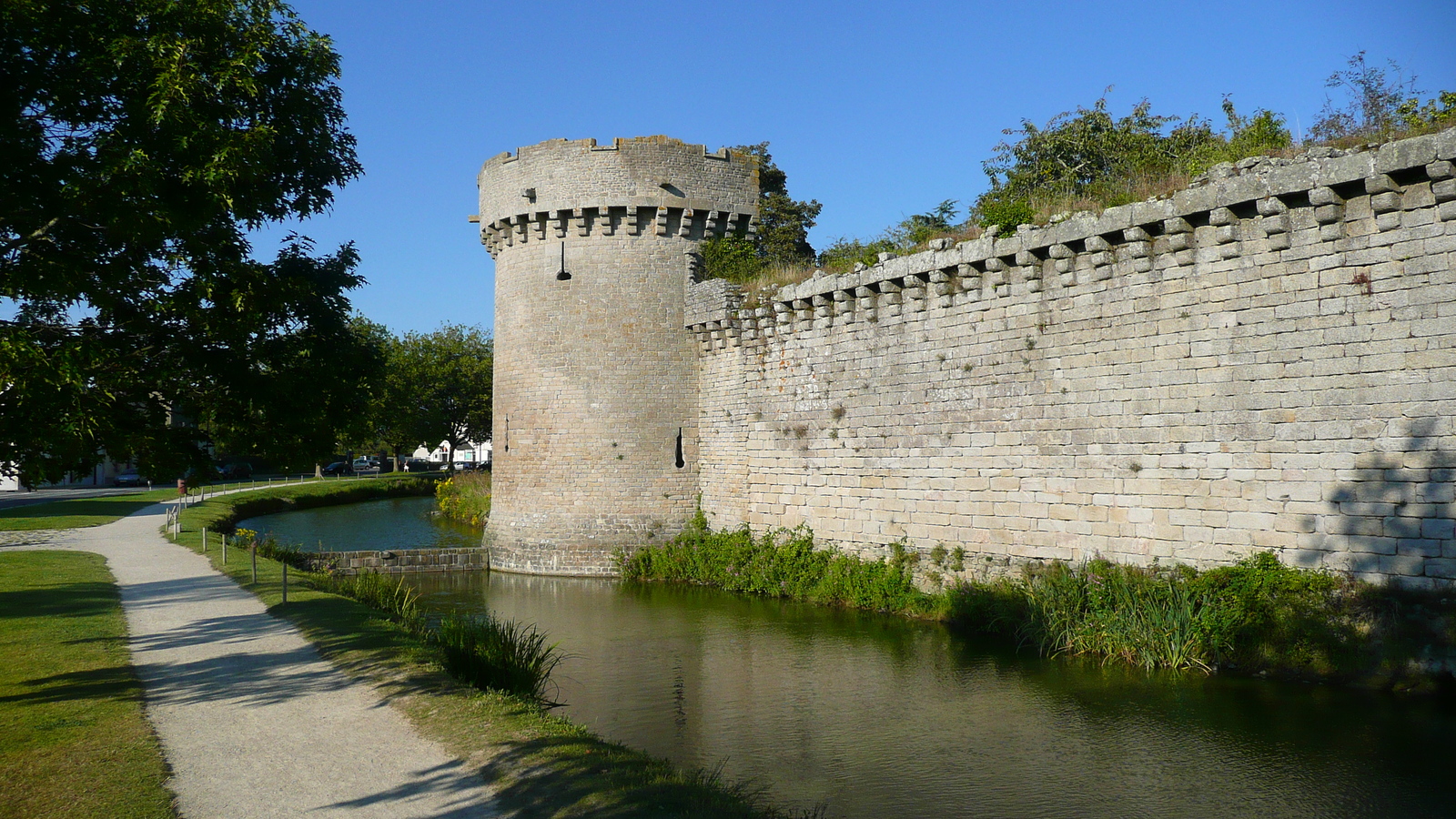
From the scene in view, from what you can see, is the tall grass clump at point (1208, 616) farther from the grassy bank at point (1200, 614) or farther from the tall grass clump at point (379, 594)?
the tall grass clump at point (379, 594)

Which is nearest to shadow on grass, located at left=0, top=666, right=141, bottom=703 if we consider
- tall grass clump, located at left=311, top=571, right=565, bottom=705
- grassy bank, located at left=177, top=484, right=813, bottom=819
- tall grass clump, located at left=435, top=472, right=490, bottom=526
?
grassy bank, located at left=177, top=484, right=813, bottom=819

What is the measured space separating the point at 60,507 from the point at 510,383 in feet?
64.9

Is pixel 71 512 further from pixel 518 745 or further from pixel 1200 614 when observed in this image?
pixel 1200 614

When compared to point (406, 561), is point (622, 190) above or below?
above

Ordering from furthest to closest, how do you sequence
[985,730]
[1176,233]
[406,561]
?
[406,561] < [1176,233] < [985,730]

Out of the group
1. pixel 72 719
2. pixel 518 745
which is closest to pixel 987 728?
pixel 518 745

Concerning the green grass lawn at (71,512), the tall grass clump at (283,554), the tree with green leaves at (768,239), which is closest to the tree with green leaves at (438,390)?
the green grass lawn at (71,512)

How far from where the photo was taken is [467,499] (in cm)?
3059

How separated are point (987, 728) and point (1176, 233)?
6239 mm

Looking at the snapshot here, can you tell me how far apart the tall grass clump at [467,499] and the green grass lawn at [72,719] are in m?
16.0

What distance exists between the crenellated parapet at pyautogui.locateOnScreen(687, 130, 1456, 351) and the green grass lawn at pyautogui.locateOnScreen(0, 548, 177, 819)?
11146mm

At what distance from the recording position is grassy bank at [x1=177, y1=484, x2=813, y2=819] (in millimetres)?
5758

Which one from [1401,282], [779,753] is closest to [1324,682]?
[1401,282]

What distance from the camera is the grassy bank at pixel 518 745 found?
5758 mm
